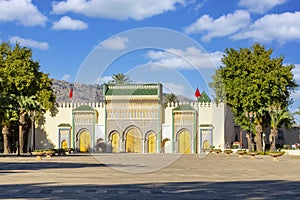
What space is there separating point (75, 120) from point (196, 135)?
51.9 ft

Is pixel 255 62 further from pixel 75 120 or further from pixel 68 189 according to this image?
pixel 68 189

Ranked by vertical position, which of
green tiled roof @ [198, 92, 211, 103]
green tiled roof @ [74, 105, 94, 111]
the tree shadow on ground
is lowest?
the tree shadow on ground

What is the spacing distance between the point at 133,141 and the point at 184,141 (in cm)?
660

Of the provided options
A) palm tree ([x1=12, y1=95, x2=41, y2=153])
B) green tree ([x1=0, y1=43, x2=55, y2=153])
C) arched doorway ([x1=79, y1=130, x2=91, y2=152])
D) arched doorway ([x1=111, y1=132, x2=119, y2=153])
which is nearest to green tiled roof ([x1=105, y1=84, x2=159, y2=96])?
arched doorway ([x1=111, y1=132, x2=119, y2=153])

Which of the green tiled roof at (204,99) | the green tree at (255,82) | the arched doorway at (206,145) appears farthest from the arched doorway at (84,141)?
the green tree at (255,82)

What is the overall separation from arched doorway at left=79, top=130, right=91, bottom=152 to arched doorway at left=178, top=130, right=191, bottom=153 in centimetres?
1190

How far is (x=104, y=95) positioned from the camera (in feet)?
215

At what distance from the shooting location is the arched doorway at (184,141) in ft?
209

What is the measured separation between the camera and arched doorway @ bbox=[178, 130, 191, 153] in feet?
209

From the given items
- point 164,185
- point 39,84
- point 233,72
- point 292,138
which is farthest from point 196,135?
point 164,185

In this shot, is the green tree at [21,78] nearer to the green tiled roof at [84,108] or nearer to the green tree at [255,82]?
the green tiled roof at [84,108]

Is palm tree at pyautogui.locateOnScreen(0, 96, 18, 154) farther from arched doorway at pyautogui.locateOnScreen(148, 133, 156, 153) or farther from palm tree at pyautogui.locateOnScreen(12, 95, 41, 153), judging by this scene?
arched doorway at pyautogui.locateOnScreen(148, 133, 156, 153)

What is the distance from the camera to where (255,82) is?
53531mm

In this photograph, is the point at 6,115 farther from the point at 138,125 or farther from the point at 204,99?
the point at 204,99
